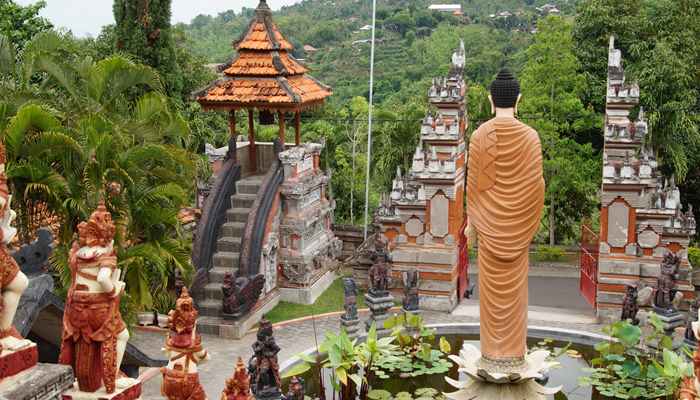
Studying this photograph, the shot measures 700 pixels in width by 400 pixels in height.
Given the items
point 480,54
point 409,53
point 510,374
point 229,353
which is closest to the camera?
point 510,374

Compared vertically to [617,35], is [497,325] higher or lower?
lower

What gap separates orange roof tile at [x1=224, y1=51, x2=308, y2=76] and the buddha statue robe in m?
8.56

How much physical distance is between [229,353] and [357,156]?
13.2 meters

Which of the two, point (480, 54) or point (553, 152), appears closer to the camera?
point (553, 152)

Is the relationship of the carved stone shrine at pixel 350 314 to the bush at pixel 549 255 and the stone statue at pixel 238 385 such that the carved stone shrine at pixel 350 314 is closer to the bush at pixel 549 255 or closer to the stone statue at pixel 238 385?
the stone statue at pixel 238 385

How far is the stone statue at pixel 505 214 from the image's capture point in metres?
10.3

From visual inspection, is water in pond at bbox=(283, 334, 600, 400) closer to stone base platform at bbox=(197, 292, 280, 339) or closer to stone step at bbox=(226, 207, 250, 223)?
stone base platform at bbox=(197, 292, 280, 339)

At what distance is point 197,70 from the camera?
87.2 feet

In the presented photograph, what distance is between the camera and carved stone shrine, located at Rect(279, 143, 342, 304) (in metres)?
18.5

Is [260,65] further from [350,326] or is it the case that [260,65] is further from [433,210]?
[350,326]

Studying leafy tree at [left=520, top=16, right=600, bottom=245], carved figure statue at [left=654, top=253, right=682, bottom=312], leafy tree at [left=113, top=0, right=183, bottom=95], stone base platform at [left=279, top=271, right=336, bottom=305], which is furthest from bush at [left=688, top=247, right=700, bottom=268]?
leafy tree at [left=113, top=0, right=183, bottom=95]

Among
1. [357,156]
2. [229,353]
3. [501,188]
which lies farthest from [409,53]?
[501,188]

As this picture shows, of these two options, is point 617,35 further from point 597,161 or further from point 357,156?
point 357,156

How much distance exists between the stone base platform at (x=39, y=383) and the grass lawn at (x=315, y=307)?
9.86 metres
